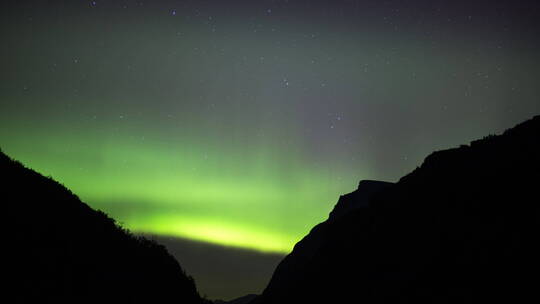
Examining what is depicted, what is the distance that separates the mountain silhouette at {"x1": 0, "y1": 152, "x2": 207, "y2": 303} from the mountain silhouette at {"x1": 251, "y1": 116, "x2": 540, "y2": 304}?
1241cm

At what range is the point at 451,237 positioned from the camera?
23844 mm

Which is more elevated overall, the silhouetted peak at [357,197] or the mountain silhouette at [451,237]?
the silhouetted peak at [357,197]

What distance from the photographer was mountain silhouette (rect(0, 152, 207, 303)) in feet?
44.7

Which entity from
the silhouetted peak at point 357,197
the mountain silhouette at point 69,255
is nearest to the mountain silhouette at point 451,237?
the mountain silhouette at point 69,255

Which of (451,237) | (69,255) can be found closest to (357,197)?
(451,237)

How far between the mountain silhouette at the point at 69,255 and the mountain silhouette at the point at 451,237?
1241 centimetres

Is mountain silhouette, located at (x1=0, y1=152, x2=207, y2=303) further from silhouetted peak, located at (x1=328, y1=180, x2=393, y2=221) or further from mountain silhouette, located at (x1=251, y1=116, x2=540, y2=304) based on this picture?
silhouetted peak, located at (x1=328, y1=180, x2=393, y2=221)

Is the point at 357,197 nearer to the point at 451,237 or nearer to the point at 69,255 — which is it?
the point at 451,237

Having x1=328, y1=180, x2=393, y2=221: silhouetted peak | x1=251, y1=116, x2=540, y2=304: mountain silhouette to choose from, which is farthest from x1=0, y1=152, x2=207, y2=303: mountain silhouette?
x1=328, y1=180, x2=393, y2=221: silhouetted peak

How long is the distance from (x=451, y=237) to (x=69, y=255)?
64.9 feet

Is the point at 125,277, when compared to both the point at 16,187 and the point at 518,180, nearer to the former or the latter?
the point at 16,187

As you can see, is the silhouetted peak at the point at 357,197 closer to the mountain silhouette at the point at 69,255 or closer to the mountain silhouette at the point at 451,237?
the mountain silhouette at the point at 451,237

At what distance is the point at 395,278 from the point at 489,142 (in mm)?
12265

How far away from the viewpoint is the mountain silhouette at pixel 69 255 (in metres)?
13.6
